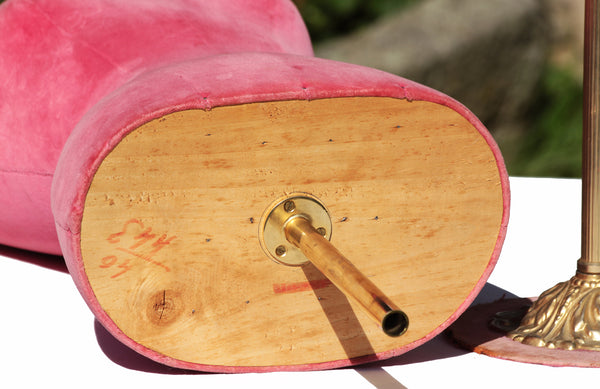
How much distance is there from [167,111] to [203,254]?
127mm

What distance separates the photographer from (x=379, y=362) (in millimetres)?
853

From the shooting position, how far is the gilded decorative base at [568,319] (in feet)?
2.75

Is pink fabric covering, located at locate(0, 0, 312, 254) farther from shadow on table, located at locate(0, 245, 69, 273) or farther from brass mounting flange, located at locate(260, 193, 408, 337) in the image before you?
brass mounting flange, located at locate(260, 193, 408, 337)

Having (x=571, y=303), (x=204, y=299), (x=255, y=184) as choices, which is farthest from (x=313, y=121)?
(x=571, y=303)

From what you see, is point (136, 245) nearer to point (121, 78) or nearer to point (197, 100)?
point (197, 100)

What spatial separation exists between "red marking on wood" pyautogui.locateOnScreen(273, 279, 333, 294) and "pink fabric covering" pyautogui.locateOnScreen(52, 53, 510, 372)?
0.07 metres

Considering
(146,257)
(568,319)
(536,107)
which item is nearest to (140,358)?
Answer: (146,257)

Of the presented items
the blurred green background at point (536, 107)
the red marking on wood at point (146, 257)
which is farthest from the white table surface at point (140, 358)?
the blurred green background at point (536, 107)

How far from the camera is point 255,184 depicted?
2.56ft

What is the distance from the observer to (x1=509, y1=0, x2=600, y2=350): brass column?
2.75 feet

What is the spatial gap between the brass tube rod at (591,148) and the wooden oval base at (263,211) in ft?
0.29

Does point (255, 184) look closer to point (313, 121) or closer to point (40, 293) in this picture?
point (313, 121)

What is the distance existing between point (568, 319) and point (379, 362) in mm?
180

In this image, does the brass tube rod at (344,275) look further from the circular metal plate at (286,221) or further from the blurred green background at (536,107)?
the blurred green background at (536,107)
